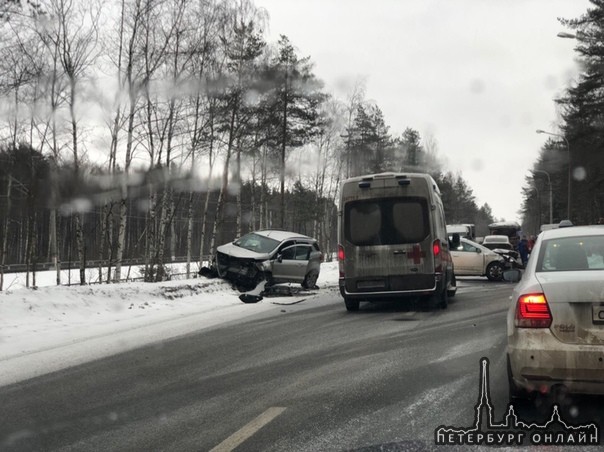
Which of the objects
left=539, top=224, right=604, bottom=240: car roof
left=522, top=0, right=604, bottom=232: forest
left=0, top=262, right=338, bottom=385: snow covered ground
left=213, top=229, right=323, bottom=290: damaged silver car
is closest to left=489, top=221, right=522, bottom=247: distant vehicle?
left=522, top=0, right=604, bottom=232: forest

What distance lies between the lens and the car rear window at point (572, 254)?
4820 mm

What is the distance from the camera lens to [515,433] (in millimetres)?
4336

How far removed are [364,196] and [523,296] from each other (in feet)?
25.3

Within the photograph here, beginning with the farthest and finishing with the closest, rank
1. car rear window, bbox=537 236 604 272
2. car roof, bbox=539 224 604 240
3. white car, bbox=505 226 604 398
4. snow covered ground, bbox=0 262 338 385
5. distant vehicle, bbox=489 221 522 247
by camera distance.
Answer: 1. distant vehicle, bbox=489 221 522 247
2. snow covered ground, bbox=0 262 338 385
3. car roof, bbox=539 224 604 240
4. car rear window, bbox=537 236 604 272
5. white car, bbox=505 226 604 398

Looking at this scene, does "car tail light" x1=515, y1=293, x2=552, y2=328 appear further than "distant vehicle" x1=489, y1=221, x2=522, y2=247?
No

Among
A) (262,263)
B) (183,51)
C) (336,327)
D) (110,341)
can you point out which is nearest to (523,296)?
(336,327)

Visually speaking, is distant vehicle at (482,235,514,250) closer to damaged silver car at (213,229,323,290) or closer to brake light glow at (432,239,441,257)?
damaged silver car at (213,229,323,290)

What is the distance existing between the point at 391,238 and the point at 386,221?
0.36 meters

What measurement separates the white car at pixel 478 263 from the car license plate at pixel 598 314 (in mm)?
18408

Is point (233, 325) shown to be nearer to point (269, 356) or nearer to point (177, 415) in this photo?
point (269, 356)

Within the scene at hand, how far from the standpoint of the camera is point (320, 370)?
22.0 feet

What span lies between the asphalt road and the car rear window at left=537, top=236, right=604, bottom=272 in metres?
1.17

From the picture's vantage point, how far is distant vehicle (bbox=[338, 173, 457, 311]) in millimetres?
12102

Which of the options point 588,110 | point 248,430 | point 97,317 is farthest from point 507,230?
point 248,430
